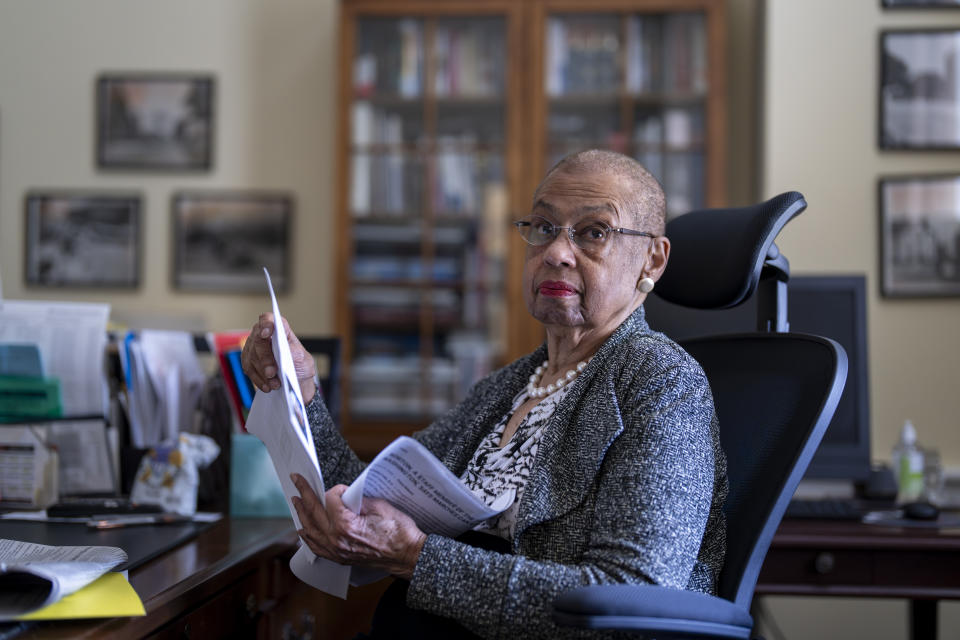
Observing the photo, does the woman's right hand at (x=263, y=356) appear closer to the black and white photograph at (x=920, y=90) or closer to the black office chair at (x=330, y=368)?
the black office chair at (x=330, y=368)

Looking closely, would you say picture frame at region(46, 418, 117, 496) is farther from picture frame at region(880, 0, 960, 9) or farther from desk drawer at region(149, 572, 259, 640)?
picture frame at region(880, 0, 960, 9)

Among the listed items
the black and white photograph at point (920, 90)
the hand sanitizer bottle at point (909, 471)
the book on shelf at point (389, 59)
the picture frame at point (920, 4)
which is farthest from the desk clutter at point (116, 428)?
the picture frame at point (920, 4)

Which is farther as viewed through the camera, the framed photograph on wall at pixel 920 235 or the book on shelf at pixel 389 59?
the book on shelf at pixel 389 59

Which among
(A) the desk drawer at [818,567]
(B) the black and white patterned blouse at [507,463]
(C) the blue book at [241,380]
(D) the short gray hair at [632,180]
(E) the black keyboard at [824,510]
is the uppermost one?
(D) the short gray hair at [632,180]

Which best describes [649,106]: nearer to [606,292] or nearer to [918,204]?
[918,204]

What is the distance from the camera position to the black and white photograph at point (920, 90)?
3127mm

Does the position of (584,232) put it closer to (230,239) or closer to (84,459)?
(84,459)

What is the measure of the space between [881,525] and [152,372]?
154 centimetres

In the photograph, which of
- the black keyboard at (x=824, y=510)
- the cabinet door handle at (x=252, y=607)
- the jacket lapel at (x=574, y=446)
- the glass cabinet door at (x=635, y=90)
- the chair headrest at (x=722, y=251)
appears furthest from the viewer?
the glass cabinet door at (x=635, y=90)

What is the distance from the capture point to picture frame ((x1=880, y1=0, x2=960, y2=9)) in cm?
312

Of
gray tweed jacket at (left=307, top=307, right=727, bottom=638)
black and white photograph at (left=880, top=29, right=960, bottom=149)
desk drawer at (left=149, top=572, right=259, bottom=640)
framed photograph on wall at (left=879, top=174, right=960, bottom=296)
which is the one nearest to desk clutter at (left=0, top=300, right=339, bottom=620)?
desk drawer at (left=149, top=572, right=259, bottom=640)

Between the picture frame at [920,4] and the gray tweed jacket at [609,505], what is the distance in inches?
95.6

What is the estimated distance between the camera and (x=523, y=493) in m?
1.21

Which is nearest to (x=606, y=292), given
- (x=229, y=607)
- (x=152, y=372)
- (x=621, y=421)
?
(x=621, y=421)
